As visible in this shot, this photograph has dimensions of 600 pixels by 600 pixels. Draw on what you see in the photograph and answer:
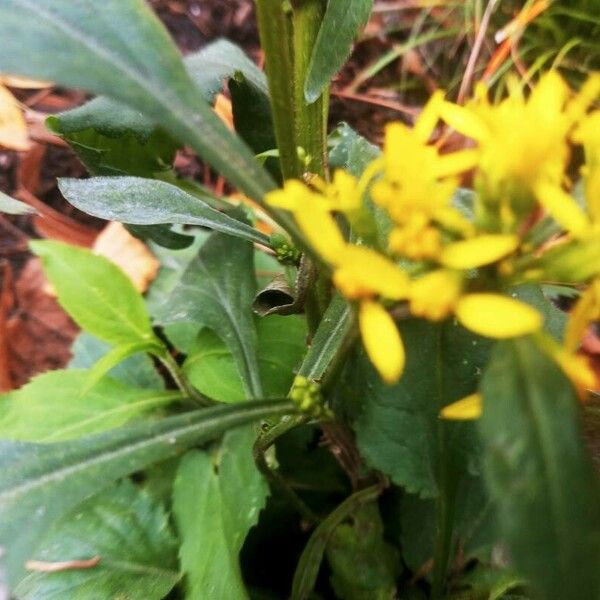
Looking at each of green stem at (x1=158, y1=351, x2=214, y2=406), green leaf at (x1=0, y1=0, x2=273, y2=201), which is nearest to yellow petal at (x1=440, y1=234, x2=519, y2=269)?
green leaf at (x1=0, y1=0, x2=273, y2=201)

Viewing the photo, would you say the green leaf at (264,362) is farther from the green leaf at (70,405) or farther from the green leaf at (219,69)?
the green leaf at (219,69)

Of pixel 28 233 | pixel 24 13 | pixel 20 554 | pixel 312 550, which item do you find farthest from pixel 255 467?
pixel 28 233

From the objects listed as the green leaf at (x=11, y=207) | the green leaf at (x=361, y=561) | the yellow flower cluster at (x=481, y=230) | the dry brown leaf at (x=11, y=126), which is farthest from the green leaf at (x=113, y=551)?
the dry brown leaf at (x=11, y=126)

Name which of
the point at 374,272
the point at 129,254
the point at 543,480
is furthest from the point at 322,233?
the point at 129,254

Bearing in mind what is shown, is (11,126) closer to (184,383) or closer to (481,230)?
(184,383)

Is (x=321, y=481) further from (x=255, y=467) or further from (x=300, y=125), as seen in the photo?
(x=300, y=125)

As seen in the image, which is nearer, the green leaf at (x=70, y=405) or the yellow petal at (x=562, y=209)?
the yellow petal at (x=562, y=209)
